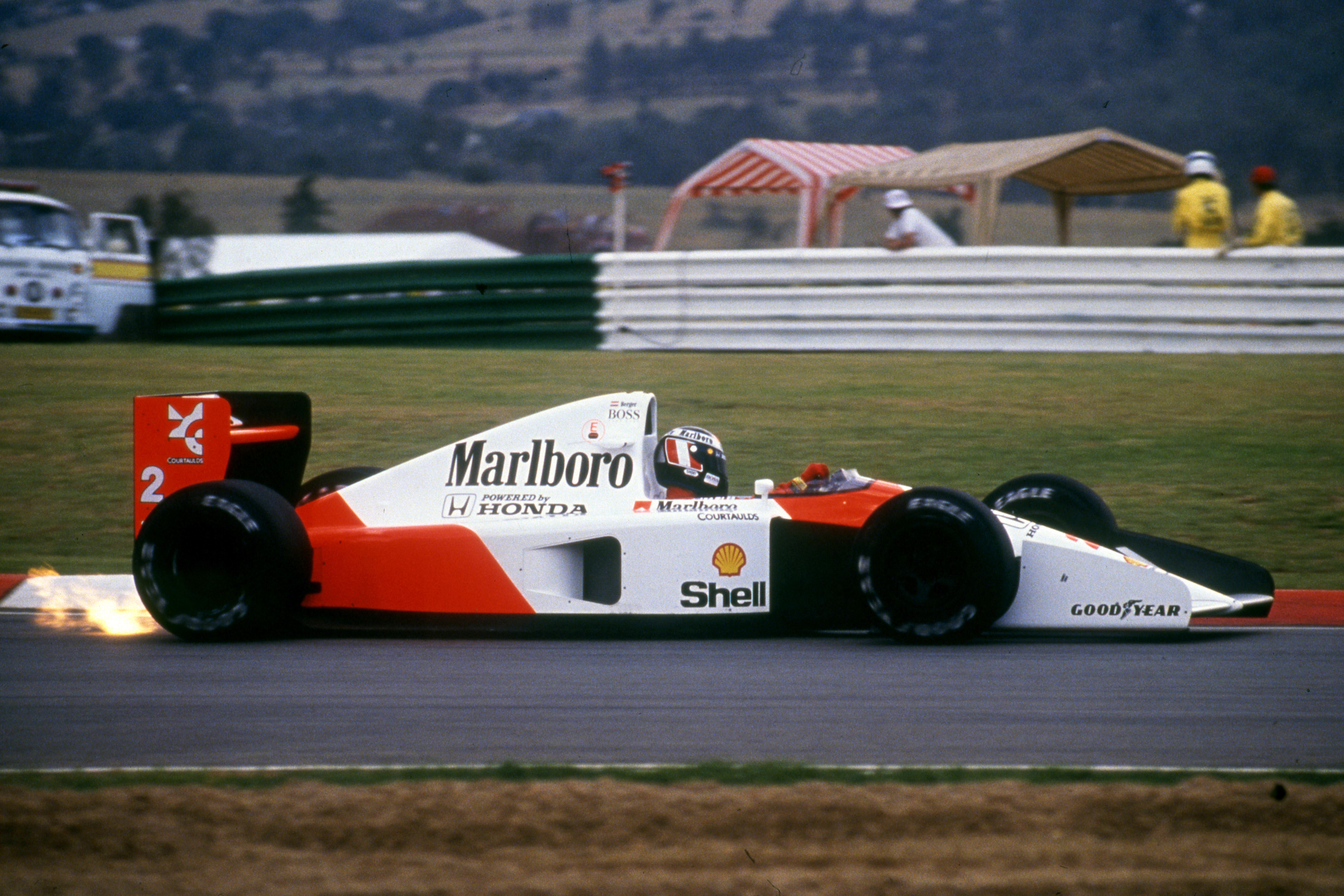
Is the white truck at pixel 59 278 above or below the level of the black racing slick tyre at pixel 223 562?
above

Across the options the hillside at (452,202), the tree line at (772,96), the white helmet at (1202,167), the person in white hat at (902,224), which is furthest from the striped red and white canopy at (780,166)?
the tree line at (772,96)

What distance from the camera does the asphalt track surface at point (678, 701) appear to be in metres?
4.45

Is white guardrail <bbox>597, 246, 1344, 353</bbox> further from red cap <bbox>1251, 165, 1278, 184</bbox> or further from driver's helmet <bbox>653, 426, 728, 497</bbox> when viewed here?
driver's helmet <bbox>653, 426, 728, 497</bbox>

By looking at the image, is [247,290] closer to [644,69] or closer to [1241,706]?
[1241,706]

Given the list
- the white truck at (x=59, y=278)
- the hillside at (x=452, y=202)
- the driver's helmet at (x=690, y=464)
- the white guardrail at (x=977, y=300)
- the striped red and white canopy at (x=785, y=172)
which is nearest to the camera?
the driver's helmet at (x=690, y=464)

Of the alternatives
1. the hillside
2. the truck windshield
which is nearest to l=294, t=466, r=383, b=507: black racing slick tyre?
the truck windshield

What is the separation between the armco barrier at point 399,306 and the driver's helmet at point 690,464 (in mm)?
7007

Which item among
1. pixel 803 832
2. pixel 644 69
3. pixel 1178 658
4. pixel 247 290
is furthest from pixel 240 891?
pixel 644 69

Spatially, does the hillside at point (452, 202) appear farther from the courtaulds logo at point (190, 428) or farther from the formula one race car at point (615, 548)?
the formula one race car at point (615, 548)

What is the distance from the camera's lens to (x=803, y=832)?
3.64 meters

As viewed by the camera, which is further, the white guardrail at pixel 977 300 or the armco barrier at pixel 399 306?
the armco barrier at pixel 399 306

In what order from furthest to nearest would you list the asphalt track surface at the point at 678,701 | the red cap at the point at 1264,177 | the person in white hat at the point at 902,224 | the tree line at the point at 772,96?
the tree line at the point at 772,96
the person in white hat at the point at 902,224
the red cap at the point at 1264,177
the asphalt track surface at the point at 678,701

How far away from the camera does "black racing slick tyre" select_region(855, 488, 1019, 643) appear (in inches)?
222

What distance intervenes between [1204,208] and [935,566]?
732 centimetres
